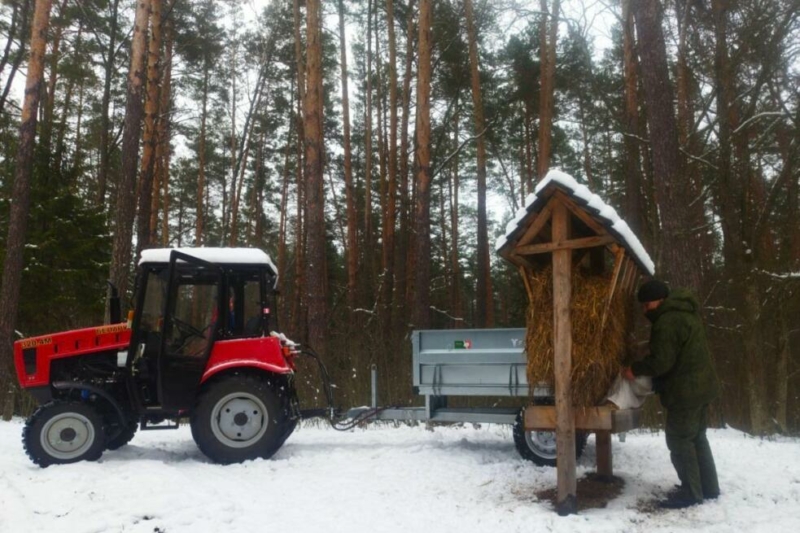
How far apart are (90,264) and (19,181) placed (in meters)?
5.13

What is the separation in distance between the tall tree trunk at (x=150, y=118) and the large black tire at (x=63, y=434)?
804 cm

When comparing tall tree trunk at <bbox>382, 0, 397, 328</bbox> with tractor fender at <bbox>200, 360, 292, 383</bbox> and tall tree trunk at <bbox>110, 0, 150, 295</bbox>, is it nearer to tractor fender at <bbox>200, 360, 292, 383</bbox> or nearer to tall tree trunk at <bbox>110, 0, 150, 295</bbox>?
tall tree trunk at <bbox>110, 0, 150, 295</bbox>

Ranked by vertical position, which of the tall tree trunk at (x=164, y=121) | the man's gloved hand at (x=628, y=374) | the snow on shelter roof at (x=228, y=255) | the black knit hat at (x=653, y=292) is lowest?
the man's gloved hand at (x=628, y=374)

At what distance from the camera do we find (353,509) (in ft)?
17.0

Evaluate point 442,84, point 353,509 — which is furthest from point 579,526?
point 442,84

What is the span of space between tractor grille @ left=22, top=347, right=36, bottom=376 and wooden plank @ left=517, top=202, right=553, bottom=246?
16.5 feet

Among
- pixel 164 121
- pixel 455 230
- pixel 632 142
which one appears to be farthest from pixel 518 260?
pixel 455 230

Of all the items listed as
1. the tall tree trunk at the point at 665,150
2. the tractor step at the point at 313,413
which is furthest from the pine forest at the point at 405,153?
the tractor step at the point at 313,413

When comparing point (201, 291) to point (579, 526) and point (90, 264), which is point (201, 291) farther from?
point (90, 264)

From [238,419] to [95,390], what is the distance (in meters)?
1.43

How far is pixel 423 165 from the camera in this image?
14172mm

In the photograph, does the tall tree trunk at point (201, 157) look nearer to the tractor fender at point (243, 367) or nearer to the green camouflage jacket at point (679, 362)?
the tractor fender at point (243, 367)

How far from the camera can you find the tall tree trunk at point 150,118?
1340 centimetres

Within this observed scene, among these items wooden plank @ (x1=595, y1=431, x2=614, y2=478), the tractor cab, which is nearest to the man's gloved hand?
wooden plank @ (x1=595, y1=431, x2=614, y2=478)
